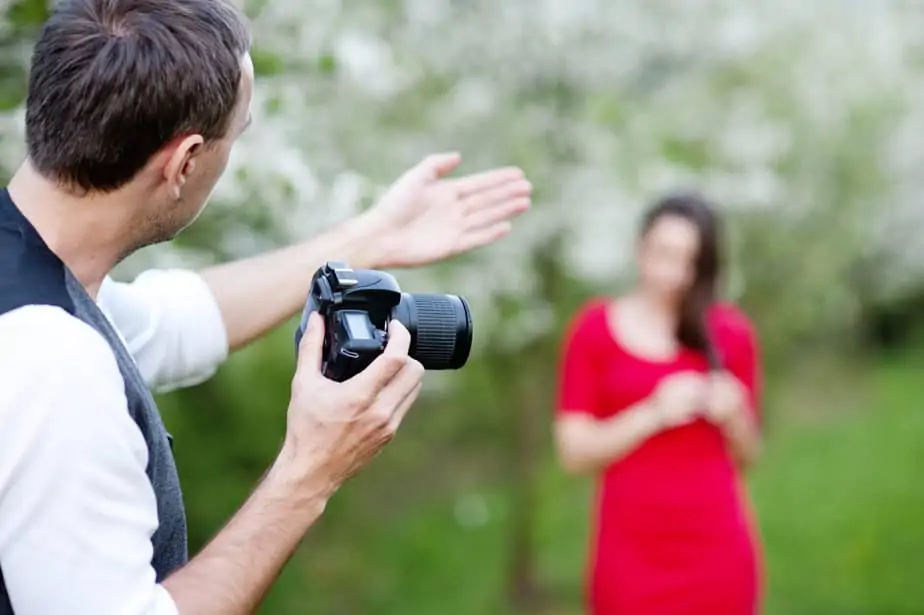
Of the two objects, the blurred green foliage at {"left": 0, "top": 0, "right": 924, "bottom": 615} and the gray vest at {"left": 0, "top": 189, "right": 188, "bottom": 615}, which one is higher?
the gray vest at {"left": 0, "top": 189, "right": 188, "bottom": 615}

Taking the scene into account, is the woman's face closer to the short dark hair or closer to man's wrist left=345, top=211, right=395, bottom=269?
man's wrist left=345, top=211, right=395, bottom=269

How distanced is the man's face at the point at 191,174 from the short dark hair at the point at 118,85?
1.1 inches

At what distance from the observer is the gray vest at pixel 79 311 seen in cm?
159

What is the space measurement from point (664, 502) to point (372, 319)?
2.41 metres

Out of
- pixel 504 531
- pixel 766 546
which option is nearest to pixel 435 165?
pixel 504 531

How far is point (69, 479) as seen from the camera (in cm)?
150

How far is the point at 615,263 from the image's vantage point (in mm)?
6867

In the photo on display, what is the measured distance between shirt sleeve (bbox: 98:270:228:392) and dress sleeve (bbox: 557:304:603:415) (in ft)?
6.66

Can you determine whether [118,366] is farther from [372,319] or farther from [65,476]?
[372,319]

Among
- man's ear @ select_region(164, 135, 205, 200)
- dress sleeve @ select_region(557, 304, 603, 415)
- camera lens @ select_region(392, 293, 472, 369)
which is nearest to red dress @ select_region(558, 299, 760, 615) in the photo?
dress sleeve @ select_region(557, 304, 603, 415)

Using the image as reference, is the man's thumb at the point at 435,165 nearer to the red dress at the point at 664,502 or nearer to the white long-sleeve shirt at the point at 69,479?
the white long-sleeve shirt at the point at 69,479

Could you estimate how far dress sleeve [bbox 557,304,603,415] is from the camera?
4.20 meters

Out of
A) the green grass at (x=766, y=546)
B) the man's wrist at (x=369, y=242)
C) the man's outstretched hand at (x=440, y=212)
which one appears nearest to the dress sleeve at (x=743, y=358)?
the man's outstretched hand at (x=440, y=212)

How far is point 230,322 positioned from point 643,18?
14.3ft
